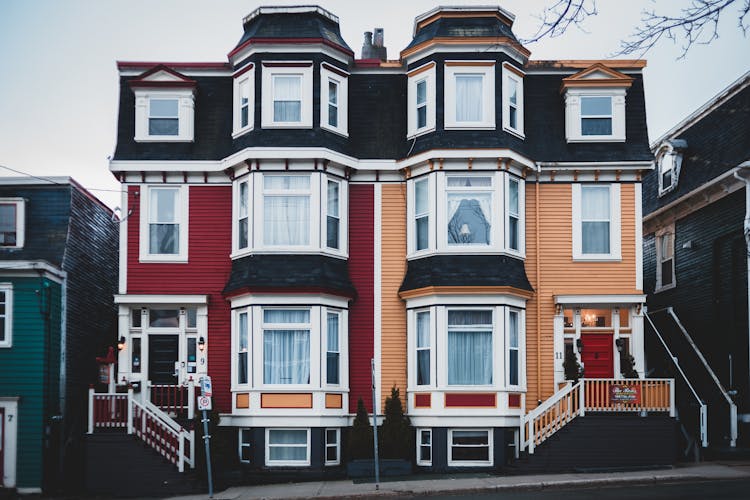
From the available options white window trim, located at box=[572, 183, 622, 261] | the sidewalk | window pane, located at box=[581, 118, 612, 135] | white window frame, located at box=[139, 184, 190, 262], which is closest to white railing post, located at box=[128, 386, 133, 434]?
the sidewalk

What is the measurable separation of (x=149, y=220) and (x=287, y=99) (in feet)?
16.5

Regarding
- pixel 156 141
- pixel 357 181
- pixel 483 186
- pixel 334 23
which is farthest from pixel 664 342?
pixel 156 141

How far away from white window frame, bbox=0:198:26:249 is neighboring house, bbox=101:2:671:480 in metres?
2.66

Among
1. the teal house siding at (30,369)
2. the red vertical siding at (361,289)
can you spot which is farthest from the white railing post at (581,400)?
the teal house siding at (30,369)

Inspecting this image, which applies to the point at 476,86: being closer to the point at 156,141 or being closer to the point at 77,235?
the point at 156,141

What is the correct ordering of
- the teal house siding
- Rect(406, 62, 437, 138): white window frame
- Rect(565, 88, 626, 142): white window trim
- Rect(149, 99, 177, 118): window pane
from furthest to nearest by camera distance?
Rect(149, 99, 177, 118): window pane → Rect(565, 88, 626, 142): white window trim → Rect(406, 62, 437, 138): white window frame → the teal house siding

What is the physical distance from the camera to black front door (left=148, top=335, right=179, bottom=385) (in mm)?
26016

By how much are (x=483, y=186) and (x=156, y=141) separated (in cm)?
907

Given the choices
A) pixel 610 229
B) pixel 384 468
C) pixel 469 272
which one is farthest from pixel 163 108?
pixel 610 229

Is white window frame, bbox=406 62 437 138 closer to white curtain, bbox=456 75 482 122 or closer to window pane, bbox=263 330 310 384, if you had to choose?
white curtain, bbox=456 75 482 122

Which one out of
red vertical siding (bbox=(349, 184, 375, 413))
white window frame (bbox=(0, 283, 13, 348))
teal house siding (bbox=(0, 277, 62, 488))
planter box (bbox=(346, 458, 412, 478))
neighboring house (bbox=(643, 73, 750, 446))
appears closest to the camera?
planter box (bbox=(346, 458, 412, 478))

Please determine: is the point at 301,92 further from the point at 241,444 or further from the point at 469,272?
the point at 241,444

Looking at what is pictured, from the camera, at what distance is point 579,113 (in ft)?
87.6

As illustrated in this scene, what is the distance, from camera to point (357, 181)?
26531 mm
